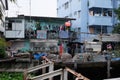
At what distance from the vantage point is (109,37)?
3198cm

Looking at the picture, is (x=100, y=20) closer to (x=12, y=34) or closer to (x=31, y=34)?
(x=31, y=34)

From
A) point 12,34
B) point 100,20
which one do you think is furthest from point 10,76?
point 100,20

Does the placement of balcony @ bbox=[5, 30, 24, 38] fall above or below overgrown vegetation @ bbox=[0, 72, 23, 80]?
above

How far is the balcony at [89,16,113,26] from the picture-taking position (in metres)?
38.2

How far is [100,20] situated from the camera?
127 feet

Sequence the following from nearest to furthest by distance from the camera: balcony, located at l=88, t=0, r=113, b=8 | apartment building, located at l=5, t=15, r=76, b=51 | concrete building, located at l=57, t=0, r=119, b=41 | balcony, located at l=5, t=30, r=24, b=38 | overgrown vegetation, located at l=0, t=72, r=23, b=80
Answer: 1. overgrown vegetation, located at l=0, t=72, r=23, b=80
2. apartment building, located at l=5, t=15, r=76, b=51
3. balcony, located at l=5, t=30, r=24, b=38
4. balcony, located at l=88, t=0, r=113, b=8
5. concrete building, located at l=57, t=0, r=119, b=41

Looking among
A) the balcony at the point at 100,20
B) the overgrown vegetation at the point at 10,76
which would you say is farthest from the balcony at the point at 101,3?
the overgrown vegetation at the point at 10,76

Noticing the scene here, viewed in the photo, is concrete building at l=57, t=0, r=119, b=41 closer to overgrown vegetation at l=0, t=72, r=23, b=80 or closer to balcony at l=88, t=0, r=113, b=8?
balcony at l=88, t=0, r=113, b=8

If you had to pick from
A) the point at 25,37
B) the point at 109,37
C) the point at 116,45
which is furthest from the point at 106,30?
the point at 25,37

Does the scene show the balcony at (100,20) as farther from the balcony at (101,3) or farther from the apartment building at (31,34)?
the apartment building at (31,34)

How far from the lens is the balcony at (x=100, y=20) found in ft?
125

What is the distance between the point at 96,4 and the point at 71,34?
206 inches

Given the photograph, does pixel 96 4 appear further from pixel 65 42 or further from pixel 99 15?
pixel 65 42

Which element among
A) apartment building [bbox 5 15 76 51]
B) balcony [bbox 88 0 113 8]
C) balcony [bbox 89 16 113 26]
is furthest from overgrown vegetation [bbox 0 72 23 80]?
balcony [bbox 88 0 113 8]
